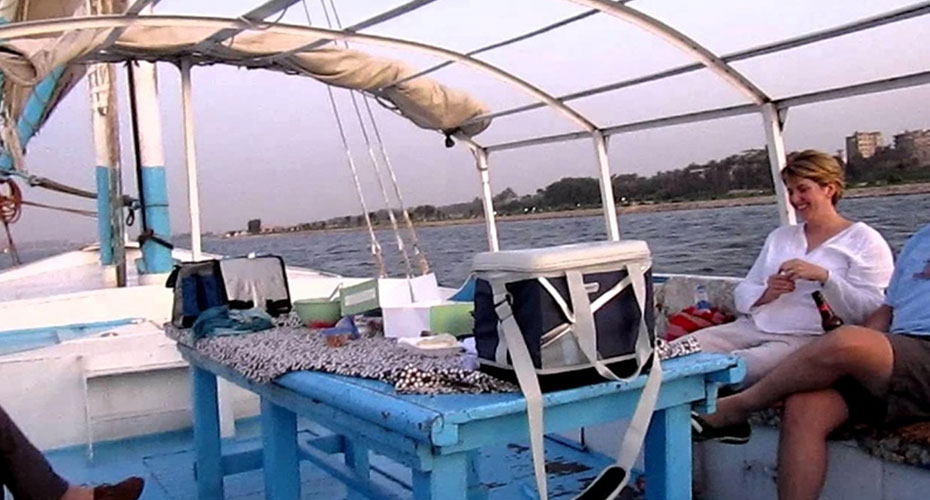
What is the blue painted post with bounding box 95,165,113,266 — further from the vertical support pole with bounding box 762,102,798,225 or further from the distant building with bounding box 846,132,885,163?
the distant building with bounding box 846,132,885,163

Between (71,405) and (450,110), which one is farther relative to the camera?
(450,110)

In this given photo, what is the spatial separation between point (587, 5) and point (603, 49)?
1.76 ft

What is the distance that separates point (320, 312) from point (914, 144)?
2.54 m

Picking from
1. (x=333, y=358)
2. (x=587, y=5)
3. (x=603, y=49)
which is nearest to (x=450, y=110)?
(x=603, y=49)

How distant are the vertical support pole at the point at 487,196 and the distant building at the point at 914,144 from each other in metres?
2.74

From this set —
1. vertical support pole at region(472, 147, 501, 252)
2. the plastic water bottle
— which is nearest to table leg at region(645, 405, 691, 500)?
the plastic water bottle

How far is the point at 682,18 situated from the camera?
3932mm

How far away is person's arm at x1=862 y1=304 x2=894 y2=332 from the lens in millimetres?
2918

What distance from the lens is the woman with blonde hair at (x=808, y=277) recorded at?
9.95 feet

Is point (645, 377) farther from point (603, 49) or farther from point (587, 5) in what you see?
point (603, 49)

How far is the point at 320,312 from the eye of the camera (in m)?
3.04

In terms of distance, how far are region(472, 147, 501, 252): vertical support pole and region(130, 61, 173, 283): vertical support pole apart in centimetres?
211

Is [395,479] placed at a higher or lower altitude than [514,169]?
lower

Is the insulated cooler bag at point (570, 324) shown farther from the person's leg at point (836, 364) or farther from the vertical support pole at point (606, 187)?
the vertical support pole at point (606, 187)
